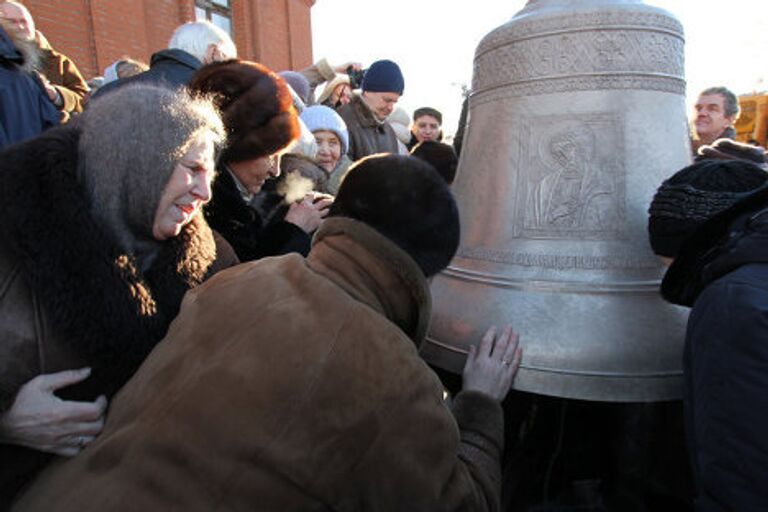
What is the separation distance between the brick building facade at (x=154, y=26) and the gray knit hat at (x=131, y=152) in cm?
528

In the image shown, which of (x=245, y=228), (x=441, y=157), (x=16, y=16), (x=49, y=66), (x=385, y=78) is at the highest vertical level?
(x=16, y=16)

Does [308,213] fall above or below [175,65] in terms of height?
below

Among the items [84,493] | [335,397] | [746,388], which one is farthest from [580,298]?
[84,493]

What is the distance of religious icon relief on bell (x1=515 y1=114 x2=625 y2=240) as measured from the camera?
4.53 ft

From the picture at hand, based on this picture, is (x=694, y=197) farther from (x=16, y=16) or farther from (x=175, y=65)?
(x=16, y=16)

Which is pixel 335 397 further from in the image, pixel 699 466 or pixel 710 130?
pixel 710 130

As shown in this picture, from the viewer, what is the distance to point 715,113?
3492 millimetres

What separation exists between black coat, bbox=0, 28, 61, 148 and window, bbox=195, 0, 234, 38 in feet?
18.4

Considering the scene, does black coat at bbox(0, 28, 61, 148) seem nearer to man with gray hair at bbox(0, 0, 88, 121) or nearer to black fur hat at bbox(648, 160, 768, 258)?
man with gray hair at bbox(0, 0, 88, 121)

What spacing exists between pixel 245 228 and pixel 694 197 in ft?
4.68

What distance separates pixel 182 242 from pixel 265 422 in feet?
2.07

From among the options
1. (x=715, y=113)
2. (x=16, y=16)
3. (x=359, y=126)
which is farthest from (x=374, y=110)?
(x=715, y=113)

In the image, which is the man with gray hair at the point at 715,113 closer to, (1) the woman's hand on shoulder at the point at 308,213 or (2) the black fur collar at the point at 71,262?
(1) the woman's hand on shoulder at the point at 308,213

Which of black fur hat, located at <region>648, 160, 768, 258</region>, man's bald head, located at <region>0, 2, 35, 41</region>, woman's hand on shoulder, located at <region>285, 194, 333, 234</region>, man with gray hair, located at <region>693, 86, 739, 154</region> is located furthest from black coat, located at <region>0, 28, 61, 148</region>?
man with gray hair, located at <region>693, 86, 739, 154</region>
